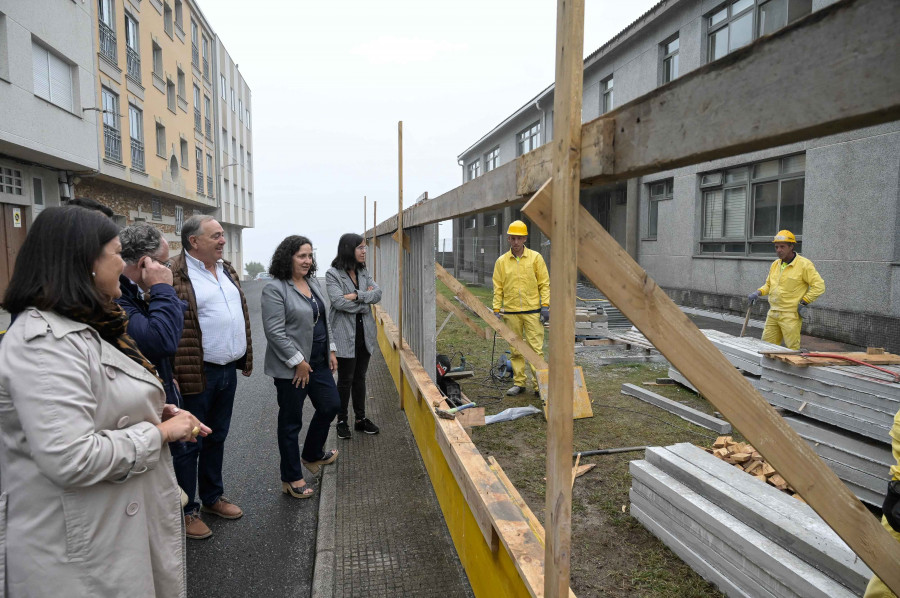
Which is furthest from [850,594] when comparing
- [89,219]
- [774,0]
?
[774,0]

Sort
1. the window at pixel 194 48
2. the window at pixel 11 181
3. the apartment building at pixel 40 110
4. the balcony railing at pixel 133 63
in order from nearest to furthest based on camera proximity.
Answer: the apartment building at pixel 40 110 → the window at pixel 11 181 → the balcony railing at pixel 133 63 → the window at pixel 194 48

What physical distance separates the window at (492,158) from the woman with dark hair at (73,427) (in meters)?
27.2

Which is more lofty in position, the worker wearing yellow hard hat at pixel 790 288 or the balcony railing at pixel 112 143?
the balcony railing at pixel 112 143

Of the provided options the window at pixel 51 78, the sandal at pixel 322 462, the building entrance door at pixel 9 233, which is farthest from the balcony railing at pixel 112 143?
the sandal at pixel 322 462

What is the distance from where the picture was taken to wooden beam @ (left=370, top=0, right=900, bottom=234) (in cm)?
79

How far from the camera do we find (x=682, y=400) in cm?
657

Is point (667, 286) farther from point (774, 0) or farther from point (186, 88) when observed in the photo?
point (186, 88)

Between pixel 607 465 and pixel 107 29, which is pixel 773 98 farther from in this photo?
pixel 107 29

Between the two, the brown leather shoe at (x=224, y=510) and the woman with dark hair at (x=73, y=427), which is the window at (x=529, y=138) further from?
the woman with dark hair at (x=73, y=427)

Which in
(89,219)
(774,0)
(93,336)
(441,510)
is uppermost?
(774,0)

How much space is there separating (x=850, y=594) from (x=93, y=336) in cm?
303

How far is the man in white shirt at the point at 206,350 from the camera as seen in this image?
3.35 meters

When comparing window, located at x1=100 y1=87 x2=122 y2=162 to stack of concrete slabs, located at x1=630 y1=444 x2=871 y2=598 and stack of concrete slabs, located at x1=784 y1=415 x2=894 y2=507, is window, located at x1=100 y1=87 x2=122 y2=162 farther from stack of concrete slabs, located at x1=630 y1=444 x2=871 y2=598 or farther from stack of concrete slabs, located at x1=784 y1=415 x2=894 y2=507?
stack of concrete slabs, located at x1=784 y1=415 x2=894 y2=507

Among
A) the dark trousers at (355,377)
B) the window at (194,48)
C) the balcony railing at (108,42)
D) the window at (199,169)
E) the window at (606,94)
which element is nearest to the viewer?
the dark trousers at (355,377)
